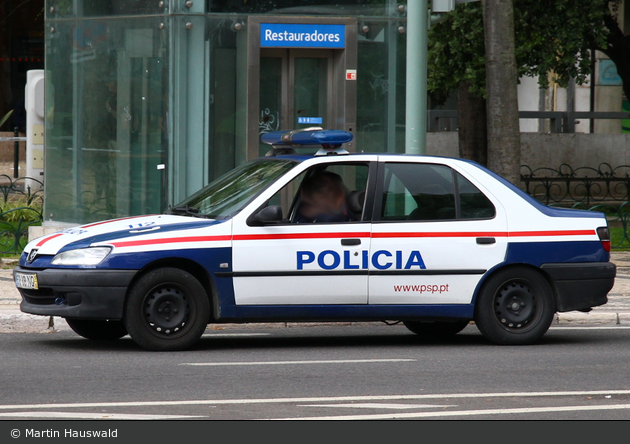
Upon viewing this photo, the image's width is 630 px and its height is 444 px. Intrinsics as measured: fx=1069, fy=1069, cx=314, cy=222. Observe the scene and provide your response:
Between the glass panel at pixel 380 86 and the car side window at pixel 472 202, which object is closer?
the car side window at pixel 472 202

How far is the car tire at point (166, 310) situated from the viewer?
7.94 m

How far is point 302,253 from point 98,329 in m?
1.96

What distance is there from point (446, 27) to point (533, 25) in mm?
1570

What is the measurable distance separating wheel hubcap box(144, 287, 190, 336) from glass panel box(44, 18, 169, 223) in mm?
6050

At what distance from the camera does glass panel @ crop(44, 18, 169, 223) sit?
46.7ft

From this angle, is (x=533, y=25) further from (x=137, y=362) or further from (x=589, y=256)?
(x=137, y=362)

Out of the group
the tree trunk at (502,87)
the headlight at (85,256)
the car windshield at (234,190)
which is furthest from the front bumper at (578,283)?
the tree trunk at (502,87)

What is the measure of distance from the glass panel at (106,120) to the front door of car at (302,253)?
5860mm

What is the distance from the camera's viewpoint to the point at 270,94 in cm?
1440

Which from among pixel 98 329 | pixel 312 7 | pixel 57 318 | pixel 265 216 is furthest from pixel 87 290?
pixel 312 7

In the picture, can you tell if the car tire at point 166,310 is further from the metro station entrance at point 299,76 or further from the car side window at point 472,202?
the metro station entrance at point 299,76

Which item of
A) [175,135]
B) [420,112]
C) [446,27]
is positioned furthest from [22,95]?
[420,112]

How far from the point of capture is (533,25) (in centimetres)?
1869

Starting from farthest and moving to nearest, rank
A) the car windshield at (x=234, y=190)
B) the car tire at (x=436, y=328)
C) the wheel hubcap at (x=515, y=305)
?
the car tire at (x=436, y=328)
the wheel hubcap at (x=515, y=305)
the car windshield at (x=234, y=190)
